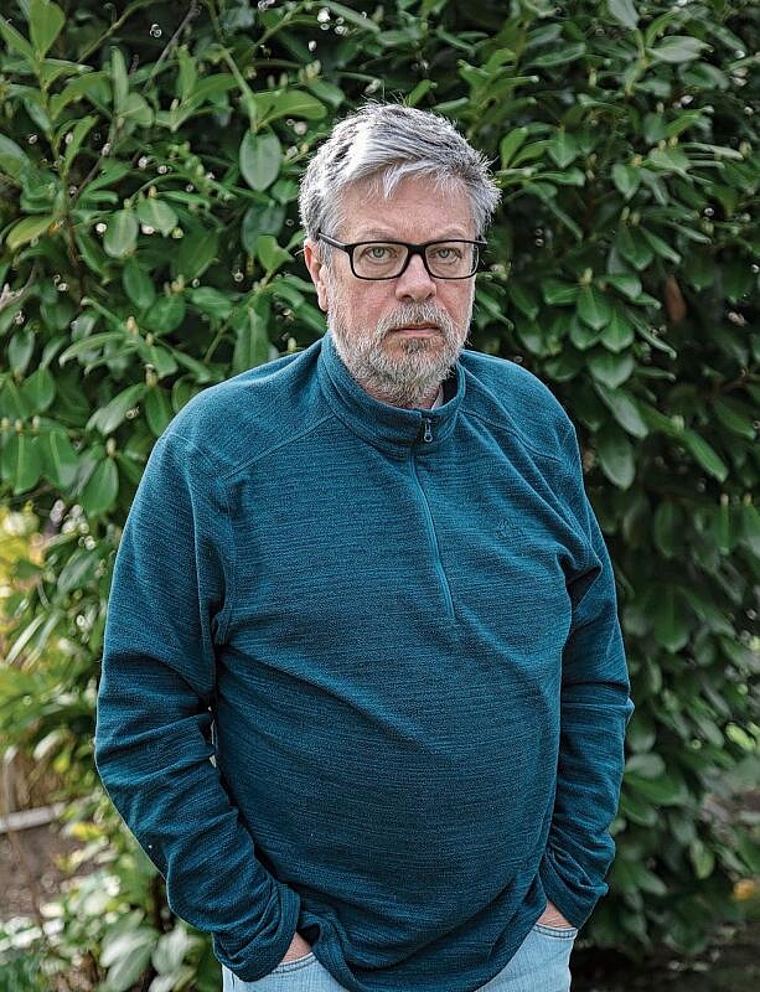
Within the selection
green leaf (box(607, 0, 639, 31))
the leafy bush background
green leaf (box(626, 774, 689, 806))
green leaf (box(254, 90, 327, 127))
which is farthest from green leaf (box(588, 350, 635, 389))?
green leaf (box(626, 774, 689, 806))

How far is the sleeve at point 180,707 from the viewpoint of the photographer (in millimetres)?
1741

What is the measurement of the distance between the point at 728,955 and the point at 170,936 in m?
1.66

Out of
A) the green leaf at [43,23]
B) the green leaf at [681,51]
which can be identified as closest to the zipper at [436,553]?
the green leaf at [43,23]

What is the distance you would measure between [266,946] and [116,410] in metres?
1.05

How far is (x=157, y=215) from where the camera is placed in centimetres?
234

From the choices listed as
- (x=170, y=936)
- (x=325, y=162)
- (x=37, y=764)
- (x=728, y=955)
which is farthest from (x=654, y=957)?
(x=325, y=162)

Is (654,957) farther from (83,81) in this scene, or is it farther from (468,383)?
(83,81)

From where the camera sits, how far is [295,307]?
2.38m

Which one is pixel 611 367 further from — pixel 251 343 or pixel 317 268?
pixel 317 268

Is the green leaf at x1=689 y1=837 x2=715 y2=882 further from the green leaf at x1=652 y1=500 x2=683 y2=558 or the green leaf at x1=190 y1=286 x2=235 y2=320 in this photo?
the green leaf at x1=190 y1=286 x2=235 y2=320

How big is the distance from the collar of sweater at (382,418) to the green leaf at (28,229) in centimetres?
75

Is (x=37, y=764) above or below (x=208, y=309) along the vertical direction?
below

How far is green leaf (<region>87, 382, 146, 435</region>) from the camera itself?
2.38 meters

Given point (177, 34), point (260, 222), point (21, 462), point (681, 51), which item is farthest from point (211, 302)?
point (681, 51)
